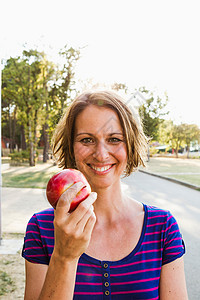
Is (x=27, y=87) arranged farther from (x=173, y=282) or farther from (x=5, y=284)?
(x=173, y=282)

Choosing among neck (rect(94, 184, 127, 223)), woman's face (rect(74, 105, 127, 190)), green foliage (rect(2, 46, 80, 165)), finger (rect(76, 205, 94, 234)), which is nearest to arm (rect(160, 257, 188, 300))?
neck (rect(94, 184, 127, 223))

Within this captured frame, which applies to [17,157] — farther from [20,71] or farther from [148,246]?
[148,246]

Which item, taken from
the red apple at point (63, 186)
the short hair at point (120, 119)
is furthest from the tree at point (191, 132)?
the red apple at point (63, 186)

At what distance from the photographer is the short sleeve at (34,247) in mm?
1794

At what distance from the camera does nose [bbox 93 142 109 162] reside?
1.80 m

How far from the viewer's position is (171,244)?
1855 millimetres

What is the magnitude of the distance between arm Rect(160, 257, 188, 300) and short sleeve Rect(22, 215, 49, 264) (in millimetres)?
614

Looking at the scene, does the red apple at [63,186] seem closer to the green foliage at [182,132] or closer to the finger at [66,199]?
the finger at [66,199]

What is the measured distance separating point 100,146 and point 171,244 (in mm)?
649

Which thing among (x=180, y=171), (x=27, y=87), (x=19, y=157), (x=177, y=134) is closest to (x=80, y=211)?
(x=180, y=171)

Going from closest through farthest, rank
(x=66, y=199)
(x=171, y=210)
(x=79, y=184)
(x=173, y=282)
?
(x=66, y=199) < (x=79, y=184) < (x=173, y=282) < (x=171, y=210)

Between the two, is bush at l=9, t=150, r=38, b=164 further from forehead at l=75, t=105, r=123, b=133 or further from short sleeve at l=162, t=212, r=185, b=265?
short sleeve at l=162, t=212, r=185, b=265

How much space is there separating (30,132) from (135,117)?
22.9m

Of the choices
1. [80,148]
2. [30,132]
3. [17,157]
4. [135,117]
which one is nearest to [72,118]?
[80,148]
